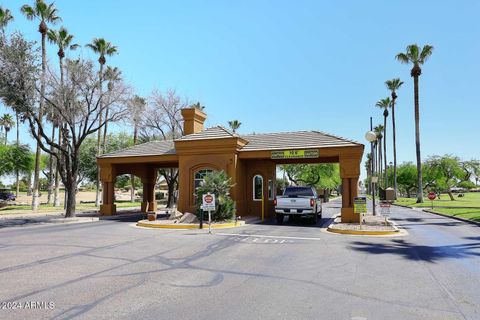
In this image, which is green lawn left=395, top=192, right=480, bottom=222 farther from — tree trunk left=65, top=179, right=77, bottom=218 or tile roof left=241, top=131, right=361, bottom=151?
tree trunk left=65, top=179, right=77, bottom=218

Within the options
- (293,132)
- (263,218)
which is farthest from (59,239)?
(293,132)

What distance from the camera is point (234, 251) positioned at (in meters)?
10.8

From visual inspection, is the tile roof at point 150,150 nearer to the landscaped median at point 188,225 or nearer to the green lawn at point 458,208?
the landscaped median at point 188,225

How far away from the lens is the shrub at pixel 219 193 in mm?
18734

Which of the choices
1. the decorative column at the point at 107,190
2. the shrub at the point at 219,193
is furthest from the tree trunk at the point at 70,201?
the shrub at the point at 219,193

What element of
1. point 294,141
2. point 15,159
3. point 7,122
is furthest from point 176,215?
point 7,122

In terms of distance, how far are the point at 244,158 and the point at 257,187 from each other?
2.76 m

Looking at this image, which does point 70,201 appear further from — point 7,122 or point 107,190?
point 7,122

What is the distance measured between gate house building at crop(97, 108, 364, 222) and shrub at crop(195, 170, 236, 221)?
1489 mm

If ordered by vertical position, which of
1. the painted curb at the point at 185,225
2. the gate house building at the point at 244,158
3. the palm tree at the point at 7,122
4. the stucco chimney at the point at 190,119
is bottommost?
the painted curb at the point at 185,225

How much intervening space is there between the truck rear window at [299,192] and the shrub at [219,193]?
10.1ft

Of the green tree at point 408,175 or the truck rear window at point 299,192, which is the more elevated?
the green tree at point 408,175

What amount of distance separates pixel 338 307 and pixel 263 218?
1650cm

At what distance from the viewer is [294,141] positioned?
22234 millimetres
